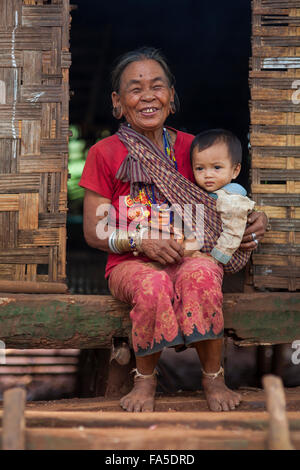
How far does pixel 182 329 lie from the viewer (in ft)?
8.02

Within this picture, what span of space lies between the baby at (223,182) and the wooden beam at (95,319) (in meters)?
0.46

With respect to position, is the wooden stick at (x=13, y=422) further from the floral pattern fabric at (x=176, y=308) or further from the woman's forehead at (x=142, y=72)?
the woman's forehead at (x=142, y=72)

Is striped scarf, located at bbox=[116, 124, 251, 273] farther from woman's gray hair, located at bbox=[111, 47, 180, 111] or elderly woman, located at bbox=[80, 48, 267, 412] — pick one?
woman's gray hair, located at bbox=[111, 47, 180, 111]

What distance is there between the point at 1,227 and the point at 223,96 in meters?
4.49

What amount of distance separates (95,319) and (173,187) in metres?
0.90

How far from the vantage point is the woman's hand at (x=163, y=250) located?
2709 millimetres

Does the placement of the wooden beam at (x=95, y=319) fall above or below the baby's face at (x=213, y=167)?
below

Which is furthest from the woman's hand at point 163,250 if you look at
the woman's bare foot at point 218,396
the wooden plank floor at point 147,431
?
the wooden plank floor at point 147,431

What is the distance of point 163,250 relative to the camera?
2.71m

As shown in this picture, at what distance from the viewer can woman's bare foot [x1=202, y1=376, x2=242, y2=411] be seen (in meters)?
2.46

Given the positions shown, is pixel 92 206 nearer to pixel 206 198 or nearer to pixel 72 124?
pixel 206 198

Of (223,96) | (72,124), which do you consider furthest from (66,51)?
(72,124)

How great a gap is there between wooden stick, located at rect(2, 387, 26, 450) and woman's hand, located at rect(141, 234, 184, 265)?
3.87ft

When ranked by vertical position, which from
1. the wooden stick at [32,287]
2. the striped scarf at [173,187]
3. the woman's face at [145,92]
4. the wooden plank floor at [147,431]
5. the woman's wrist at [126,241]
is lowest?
the wooden plank floor at [147,431]
